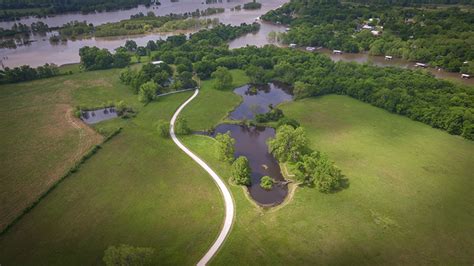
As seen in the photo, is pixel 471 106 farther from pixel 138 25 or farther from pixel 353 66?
pixel 138 25

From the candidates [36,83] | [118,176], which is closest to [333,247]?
[118,176]

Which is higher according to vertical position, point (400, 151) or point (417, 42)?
point (417, 42)

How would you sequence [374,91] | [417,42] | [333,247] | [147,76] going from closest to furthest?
[333,247] → [374,91] → [147,76] → [417,42]

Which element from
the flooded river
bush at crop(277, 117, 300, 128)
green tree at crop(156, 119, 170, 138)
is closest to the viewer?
green tree at crop(156, 119, 170, 138)

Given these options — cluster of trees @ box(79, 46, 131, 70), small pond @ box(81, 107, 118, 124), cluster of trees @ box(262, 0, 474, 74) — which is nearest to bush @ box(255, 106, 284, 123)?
small pond @ box(81, 107, 118, 124)

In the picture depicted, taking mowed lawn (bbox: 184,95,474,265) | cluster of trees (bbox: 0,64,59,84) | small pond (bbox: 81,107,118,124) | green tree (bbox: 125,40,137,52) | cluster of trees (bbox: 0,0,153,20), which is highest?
cluster of trees (bbox: 0,0,153,20)

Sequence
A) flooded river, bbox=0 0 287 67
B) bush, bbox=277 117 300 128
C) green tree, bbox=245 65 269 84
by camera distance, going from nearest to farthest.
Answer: bush, bbox=277 117 300 128, green tree, bbox=245 65 269 84, flooded river, bbox=0 0 287 67

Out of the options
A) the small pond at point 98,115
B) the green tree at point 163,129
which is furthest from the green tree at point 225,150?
the small pond at point 98,115

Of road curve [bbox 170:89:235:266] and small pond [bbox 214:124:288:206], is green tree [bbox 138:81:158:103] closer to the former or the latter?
road curve [bbox 170:89:235:266]
